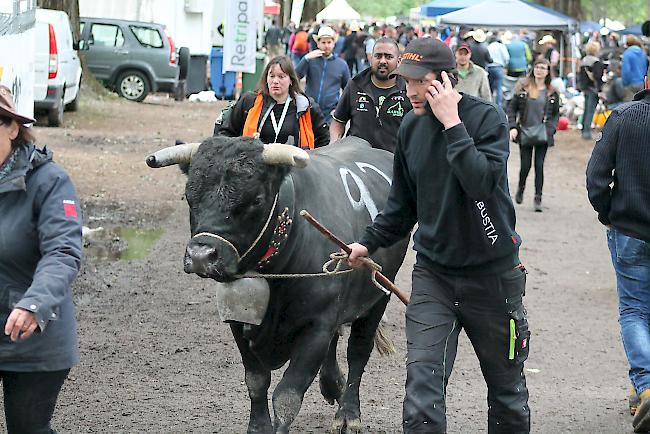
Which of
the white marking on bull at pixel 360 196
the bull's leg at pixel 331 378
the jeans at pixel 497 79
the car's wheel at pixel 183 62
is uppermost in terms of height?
the white marking on bull at pixel 360 196

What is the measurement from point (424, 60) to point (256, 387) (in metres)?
2.00

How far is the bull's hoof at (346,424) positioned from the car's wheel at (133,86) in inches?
1019

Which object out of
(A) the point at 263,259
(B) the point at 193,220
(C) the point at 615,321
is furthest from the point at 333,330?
(C) the point at 615,321

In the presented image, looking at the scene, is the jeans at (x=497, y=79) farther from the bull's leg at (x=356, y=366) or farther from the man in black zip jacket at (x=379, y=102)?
the bull's leg at (x=356, y=366)

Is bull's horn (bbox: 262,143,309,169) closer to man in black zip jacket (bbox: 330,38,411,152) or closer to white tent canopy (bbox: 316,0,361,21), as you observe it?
man in black zip jacket (bbox: 330,38,411,152)

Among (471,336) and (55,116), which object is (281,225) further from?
(55,116)

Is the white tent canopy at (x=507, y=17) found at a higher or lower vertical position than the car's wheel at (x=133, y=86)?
higher

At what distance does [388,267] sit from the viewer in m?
7.10

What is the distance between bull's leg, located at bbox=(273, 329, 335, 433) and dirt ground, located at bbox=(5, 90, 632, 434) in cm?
96

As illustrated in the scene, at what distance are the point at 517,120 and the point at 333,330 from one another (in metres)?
9.96

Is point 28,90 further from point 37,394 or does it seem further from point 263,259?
point 37,394

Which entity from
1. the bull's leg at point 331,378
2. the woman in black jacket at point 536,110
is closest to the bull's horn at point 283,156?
the bull's leg at point 331,378

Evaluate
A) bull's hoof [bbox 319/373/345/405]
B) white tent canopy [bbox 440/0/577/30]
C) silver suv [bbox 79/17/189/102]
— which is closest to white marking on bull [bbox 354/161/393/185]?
bull's hoof [bbox 319/373/345/405]

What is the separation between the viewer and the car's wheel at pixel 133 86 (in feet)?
104
